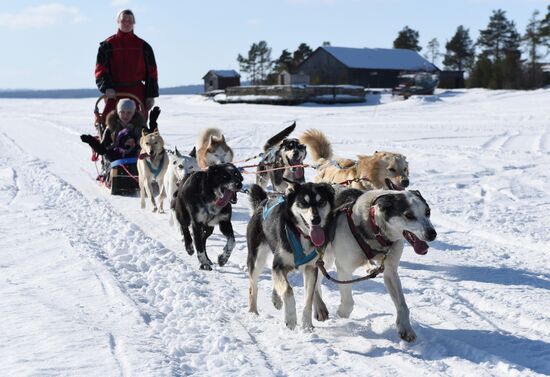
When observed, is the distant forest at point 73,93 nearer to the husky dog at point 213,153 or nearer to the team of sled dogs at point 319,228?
the husky dog at point 213,153

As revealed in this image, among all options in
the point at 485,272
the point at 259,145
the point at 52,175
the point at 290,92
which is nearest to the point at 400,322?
the point at 485,272

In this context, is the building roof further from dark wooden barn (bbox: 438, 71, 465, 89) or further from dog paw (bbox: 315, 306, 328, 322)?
dog paw (bbox: 315, 306, 328, 322)

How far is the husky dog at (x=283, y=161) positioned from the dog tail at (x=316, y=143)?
0.70 ft

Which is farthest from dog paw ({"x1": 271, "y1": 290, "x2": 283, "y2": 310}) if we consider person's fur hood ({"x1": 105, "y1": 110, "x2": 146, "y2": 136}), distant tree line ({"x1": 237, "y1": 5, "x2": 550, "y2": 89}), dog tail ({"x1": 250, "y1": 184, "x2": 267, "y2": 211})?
distant tree line ({"x1": 237, "y1": 5, "x2": 550, "y2": 89})

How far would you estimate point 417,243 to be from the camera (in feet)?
11.9

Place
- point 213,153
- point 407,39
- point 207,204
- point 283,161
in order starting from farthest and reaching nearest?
1. point 407,39
2. point 213,153
3. point 283,161
4. point 207,204

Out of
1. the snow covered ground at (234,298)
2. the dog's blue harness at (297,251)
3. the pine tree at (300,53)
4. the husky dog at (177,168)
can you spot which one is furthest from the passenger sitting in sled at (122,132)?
the pine tree at (300,53)

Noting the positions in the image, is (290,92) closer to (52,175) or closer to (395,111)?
(395,111)

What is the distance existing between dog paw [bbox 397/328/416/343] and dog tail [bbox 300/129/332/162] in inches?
140

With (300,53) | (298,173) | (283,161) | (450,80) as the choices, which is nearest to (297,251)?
(298,173)

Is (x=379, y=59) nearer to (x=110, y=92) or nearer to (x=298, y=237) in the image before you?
(x=110, y=92)

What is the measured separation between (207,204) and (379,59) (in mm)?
46122

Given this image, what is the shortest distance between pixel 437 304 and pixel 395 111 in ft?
69.8

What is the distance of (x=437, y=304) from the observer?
436 centimetres
